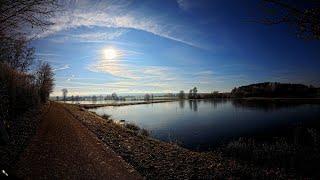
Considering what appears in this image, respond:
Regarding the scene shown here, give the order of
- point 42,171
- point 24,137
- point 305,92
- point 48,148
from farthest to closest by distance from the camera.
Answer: point 305,92, point 24,137, point 48,148, point 42,171

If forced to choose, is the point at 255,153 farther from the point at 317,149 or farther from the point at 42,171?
the point at 42,171

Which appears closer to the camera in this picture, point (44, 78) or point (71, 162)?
point (71, 162)

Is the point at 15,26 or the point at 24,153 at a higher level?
the point at 15,26

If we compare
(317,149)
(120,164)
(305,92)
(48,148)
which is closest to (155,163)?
(120,164)

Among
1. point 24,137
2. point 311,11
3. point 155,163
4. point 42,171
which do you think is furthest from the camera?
point 24,137

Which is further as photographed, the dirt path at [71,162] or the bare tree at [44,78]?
the bare tree at [44,78]

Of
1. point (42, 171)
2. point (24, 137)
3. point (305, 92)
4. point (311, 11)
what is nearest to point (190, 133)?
point (24, 137)

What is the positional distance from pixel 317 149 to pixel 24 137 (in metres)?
16.0

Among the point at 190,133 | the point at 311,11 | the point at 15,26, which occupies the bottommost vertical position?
the point at 190,133

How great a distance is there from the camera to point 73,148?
501 inches

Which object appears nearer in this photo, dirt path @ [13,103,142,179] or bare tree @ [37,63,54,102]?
dirt path @ [13,103,142,179]

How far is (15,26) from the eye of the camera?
33.3ft

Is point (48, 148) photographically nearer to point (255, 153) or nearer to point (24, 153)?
point (24, 153)

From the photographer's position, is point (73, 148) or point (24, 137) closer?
point (73, 148)
